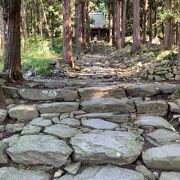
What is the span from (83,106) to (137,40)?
1448cm

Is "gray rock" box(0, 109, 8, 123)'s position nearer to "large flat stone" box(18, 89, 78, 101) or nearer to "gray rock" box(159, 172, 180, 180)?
"large flat stone" box(18, 89, 78, 101)

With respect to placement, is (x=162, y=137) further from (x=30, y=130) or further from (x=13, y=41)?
(x=13, y=41)

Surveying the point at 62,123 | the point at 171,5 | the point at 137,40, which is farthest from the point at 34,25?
the point at 62,123

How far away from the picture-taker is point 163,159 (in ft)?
13.2

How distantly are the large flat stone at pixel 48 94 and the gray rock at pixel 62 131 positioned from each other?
1.11 m

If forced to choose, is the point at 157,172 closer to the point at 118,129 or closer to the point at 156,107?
the point at 118,129

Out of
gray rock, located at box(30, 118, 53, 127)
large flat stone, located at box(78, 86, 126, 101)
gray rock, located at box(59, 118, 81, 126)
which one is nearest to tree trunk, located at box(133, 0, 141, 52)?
large flat stone, located at box(78, 86, 126, 101)

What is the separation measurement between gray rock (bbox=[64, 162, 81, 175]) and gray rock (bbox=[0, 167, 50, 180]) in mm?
262

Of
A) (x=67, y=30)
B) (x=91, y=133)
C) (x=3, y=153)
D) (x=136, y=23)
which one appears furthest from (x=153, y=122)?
(x=136, y=23)

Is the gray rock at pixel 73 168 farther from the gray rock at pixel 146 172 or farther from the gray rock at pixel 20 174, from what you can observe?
the gray rock at pixel 146 172

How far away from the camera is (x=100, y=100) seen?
5.82 m

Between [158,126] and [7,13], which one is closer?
[158,126]

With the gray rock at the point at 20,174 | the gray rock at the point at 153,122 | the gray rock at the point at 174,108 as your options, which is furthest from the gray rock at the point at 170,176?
the gray rock at the point at 174,108

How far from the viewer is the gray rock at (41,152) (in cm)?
409
